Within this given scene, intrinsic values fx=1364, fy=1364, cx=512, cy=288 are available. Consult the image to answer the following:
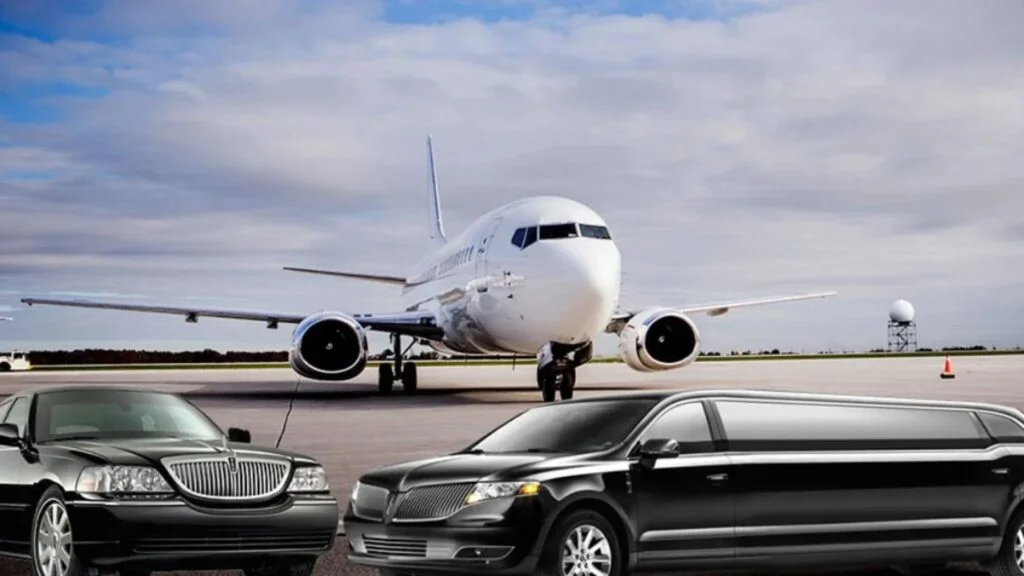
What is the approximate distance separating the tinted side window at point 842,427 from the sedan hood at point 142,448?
Result: 11.4ft

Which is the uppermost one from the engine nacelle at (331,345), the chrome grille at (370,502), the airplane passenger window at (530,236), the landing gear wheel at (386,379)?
the airplane passenger window at (530,236)

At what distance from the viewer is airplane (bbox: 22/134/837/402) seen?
95.8 feet

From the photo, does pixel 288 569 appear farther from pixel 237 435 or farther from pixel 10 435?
pixel 10 435

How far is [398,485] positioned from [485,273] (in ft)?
77.4

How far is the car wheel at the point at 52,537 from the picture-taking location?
8.86m

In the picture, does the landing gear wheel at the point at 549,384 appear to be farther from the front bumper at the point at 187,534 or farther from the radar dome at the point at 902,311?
the radar dome at the point at 902,311

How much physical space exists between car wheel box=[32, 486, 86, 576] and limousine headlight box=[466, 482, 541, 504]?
259cm

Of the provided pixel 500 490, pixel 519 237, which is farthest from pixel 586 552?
pixel 519 237

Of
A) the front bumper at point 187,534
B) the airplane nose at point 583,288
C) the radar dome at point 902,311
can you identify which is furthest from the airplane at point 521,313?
the radar dome at point 902,311

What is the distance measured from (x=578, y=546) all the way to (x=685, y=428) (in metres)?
1.19

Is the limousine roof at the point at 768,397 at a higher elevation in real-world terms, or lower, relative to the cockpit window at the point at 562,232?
lower

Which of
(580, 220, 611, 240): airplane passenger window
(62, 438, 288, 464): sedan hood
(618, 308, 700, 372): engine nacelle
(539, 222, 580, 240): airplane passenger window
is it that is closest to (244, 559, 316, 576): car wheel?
(62, 438, 288, 464): sedan hood

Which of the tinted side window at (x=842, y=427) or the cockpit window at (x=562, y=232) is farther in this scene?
the cockpit window at (x=562, y=232)

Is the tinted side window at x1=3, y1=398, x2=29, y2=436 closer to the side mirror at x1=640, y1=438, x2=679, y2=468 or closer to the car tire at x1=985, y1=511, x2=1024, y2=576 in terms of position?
the side mirror at x1=640, y1=438, x2=679, y2=468
